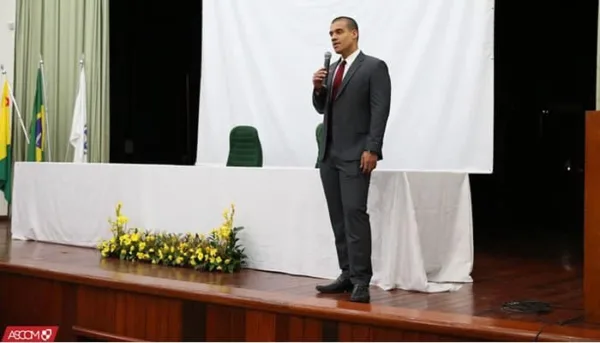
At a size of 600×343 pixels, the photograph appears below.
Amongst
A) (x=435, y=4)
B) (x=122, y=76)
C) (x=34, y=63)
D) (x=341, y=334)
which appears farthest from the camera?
(x=122, y=76)

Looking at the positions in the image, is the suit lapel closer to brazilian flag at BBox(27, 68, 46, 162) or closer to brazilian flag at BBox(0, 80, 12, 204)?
brazilian flag at BBox(27, 68, 46, 162)

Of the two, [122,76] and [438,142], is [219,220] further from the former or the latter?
[122,76]

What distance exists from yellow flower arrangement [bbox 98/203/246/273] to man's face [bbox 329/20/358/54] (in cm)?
149

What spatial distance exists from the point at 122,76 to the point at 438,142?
504 centimetres

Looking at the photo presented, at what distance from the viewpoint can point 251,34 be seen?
6773mm

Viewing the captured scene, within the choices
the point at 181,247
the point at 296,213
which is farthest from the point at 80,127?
the point at 296,213

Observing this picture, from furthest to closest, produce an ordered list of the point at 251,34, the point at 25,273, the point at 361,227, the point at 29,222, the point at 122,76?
1. the point at 122,76
2. the point at 251,34
3. the point at 29,222
4. the point at 25,273
5. the point at 361,227

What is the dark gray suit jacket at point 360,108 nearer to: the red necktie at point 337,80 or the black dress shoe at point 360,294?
the red necktie at point 337,80

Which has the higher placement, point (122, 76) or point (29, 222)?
point (122, 76)

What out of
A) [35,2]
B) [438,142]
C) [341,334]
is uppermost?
[35,2]

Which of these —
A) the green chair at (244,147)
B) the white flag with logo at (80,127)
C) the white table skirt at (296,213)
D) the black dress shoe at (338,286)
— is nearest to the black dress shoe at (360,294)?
the black dress shoe at (338,286)

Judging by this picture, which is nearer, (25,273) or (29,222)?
(25,273)

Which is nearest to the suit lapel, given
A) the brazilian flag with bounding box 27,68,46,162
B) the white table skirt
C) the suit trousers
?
the suit trousers

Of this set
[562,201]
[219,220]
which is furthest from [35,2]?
[562,201]
